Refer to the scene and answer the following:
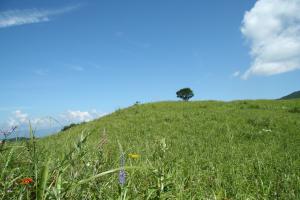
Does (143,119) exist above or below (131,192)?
above

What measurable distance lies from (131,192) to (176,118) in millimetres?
19299

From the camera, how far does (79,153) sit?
3008 millimetres

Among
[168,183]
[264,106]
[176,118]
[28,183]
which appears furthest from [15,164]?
[264,106]

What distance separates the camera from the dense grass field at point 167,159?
2.98m

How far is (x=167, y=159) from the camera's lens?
200 inches

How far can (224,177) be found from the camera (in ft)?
19.9

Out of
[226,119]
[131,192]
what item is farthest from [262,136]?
[131,192]

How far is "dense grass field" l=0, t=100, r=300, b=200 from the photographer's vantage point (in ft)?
9.78

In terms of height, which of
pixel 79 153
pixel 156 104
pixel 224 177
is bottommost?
pixel 224 177

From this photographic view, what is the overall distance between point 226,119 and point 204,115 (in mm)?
2741

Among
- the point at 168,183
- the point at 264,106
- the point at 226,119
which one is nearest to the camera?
the point at 168,183

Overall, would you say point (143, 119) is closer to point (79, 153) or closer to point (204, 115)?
point (204, 115)

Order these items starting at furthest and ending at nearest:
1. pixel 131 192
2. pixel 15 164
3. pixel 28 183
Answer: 1. pixel 15 164
2. pixel 131 192
3. pixel 28 183

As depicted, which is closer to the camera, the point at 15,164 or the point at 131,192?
the point at 131,192
